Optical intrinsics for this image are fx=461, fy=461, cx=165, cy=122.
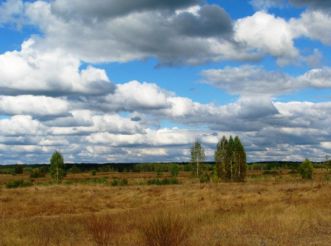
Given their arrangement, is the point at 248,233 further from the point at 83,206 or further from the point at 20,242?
the point at 83,206

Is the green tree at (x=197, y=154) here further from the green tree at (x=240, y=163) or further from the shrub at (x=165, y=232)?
the shrub at (x=165, y=232)

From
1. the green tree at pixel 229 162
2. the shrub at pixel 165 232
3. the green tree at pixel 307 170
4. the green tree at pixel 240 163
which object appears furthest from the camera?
the green tree at pixel 229 162

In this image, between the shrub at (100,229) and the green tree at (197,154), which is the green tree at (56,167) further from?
the shrub at (100,229)

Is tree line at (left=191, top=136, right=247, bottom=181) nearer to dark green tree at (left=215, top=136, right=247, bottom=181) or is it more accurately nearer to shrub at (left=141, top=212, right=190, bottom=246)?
dark green tree at (left=215, top=136, right=247, bottom=181)

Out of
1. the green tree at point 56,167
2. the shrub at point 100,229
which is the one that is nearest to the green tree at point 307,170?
the green tree at point 56,167

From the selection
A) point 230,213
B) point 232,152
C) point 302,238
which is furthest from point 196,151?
point 302,238

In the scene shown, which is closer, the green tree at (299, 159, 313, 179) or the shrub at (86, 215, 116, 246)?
the shrub at (86, 215, 116, 246)

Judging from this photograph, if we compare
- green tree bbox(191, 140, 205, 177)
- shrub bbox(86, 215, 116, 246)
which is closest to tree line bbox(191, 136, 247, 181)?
green tree bbox(191, 140, 205, 177)

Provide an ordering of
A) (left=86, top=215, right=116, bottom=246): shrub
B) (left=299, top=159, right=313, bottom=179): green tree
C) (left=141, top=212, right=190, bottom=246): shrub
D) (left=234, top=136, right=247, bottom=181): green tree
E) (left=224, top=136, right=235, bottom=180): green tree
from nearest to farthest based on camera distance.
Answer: (left=141, top=212, right=190, bottom=246): shrub, (left=86, top=215, right=116, bottom=246): shrub, (left=299, top=159, right=313, bottom=179): green tree, (left=234, top=136, right=247, bottom=181): green tree, (left=224, top=136, right=235, bottom=180): green tree

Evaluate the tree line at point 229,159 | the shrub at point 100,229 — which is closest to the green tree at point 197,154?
the tree line at point 229,159

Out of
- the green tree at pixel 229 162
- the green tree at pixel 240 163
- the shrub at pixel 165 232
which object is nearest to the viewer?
the shrub at pixel 165 232

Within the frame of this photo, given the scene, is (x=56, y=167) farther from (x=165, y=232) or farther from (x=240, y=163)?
(x=165, y=232)

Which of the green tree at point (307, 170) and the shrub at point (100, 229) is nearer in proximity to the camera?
the shrub at point (100, 229)

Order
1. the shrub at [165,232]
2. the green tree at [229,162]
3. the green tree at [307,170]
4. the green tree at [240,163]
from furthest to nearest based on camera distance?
the green tree at [229,162]
the green tree at [240,163]
the green tree at [307,170]
the shrub at [165,232]
